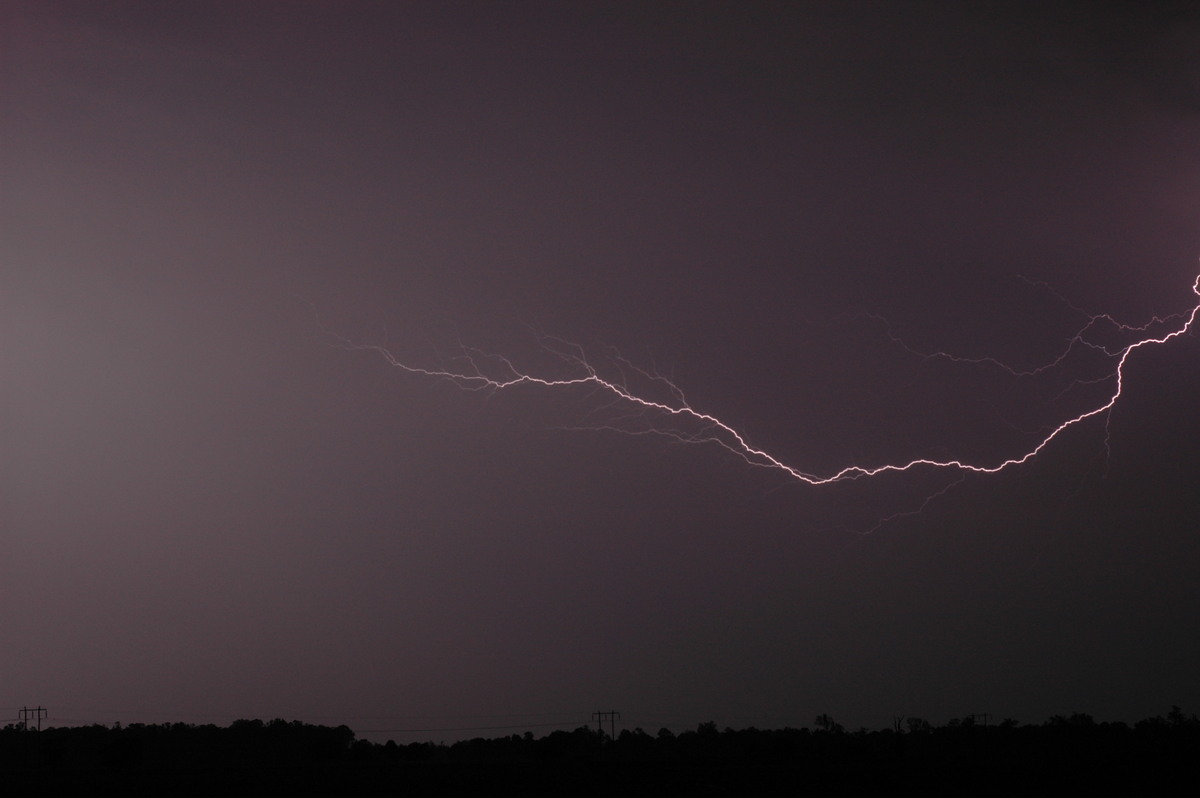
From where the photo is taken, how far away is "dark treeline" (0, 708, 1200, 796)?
26.8 meters

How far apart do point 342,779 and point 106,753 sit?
53.1 feet

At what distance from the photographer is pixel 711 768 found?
33312 mm

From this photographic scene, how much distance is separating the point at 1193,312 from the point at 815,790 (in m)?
16.7

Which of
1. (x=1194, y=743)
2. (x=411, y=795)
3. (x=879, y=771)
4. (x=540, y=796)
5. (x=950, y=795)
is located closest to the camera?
(x=950, y=795)

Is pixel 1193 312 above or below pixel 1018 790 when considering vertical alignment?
above

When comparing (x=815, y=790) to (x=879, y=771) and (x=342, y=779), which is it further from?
(x=342, y=779)

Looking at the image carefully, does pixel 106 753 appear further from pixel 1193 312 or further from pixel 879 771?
pixel 1193 312

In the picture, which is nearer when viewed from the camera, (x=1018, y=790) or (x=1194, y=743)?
(x=1018, y=790)

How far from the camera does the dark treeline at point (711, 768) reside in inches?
1053

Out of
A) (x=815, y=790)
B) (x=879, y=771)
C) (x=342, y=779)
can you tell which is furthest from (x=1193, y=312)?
(x=342, y=779)

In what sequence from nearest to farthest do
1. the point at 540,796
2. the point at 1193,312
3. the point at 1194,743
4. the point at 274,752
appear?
the point at 540,796 < the point at 1193,312 < the point at 1194,743 < the point at 274,752

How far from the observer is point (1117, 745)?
41.6 meters

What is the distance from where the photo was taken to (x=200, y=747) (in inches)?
2539

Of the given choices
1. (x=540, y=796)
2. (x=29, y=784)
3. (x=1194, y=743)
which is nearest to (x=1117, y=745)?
(x=1194, y=743)
